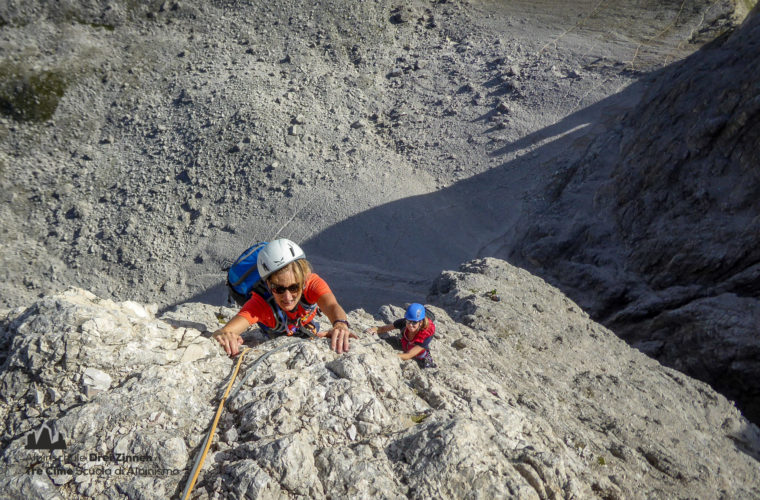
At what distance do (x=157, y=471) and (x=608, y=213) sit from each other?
1669 cm

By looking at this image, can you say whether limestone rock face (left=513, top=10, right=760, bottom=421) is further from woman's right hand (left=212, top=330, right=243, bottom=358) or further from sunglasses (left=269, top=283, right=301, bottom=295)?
woman's right hand (left=212, top=330, right=243, bottom=358)

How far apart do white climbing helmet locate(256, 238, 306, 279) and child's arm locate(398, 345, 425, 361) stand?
85.3 inches

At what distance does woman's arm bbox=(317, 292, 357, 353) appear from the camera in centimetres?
570

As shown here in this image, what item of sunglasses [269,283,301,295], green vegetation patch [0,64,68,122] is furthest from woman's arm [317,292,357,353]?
green vegetation patch [0,64,68,122]

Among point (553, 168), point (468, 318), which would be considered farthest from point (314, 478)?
point (553, 168)

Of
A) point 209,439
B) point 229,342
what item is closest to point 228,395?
point 209,439

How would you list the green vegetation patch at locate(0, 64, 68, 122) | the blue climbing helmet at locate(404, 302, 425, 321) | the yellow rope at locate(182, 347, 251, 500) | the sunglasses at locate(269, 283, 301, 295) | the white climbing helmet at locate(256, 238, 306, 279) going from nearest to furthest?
1. the yellow rope at locate(182, 347, 251, 500)
2. the white climbing helmet at locate(256, 238, 306, 279)
3. the sunglasses at locate(269, 283, 301, 295)
4. the blue climbing helmet at locate(404, 302, 425, 321)
5. the green vegetation patch at locate(0, 64, 68, 122)

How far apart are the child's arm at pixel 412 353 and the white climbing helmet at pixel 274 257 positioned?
2166 millimetres

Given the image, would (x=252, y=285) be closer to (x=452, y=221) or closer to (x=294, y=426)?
(x=294, y=426)

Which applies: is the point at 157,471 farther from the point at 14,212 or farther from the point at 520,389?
the point at 14,212

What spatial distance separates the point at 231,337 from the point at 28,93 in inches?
1256

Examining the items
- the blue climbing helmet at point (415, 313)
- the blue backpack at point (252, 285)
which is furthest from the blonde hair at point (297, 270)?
the blue climbing helmet at point (415, 313)

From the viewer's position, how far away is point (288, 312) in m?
6.11

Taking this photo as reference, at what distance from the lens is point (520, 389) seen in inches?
280
